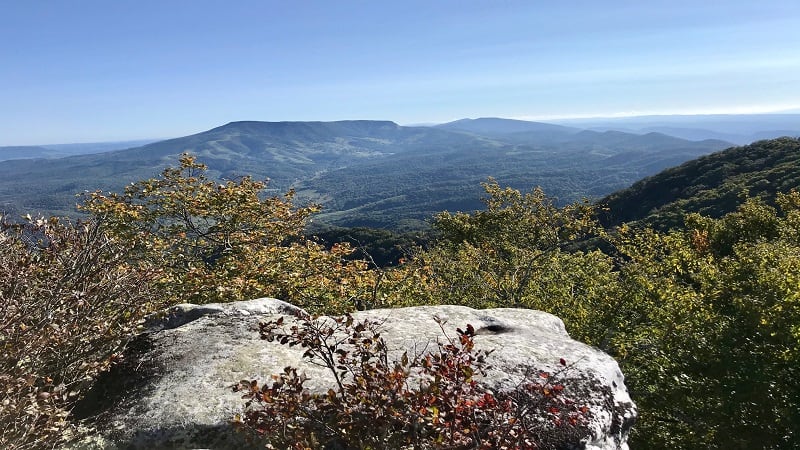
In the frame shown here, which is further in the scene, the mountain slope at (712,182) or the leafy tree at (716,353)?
the mountain slope at (712,182)

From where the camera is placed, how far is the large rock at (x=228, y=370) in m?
7.52

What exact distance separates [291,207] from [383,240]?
375 feet

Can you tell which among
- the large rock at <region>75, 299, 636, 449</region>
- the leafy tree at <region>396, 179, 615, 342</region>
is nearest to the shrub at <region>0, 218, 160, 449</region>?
the large rock at <region>75, 299, 636, 449</region>

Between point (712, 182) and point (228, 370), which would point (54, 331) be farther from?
point (712, 182)

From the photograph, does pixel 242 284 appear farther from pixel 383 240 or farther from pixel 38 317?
pixel 383 240

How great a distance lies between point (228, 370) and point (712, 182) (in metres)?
179

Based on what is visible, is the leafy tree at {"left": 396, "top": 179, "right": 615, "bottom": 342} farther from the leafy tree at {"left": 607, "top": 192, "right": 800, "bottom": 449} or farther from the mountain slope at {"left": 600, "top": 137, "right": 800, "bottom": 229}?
the mountain slope at {"left": 600, "top": 137, "right": 800, "bottom": 229}

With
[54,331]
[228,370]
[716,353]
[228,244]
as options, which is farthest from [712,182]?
[54,331]

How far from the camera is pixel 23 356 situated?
250 inches

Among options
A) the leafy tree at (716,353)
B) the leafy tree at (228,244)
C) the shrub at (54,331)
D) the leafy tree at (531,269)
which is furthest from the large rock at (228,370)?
the leafy tree at (531,269)

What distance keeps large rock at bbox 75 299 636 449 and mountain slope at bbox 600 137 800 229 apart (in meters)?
106

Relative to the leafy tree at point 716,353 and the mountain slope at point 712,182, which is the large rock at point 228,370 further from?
the mountain slope at point 712,182

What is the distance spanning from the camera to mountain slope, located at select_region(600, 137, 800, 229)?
4387 inches

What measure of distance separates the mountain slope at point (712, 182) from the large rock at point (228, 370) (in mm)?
105885
